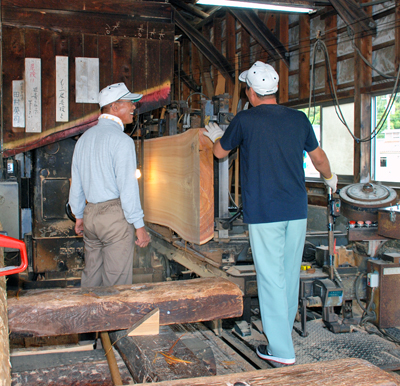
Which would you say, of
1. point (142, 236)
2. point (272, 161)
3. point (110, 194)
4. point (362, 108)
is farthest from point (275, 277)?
point (362, 108)

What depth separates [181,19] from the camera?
9297 millimetres

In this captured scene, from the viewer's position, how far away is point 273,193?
2297mm

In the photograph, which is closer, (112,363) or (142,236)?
(112,363)

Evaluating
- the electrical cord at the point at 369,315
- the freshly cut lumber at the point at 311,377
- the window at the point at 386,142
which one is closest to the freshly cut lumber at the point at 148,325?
the freshly cut lumber at the point at 311,377

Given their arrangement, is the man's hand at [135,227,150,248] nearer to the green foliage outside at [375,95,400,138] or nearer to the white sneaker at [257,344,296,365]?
the white sneaker at [257,344,296,365]

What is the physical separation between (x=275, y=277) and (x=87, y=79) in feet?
9.36

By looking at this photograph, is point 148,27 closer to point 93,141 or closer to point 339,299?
point 93,141

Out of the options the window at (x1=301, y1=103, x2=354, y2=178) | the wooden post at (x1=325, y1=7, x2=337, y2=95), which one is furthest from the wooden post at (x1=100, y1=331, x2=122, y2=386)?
the wooden post at (x1=325, y1=7, x2=337, y2=95)

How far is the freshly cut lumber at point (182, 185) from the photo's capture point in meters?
2.86

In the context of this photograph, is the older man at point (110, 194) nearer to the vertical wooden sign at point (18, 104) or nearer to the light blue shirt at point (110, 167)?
the light blue shirt at point (110, 167)

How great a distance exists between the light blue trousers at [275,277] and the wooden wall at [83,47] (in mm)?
2397

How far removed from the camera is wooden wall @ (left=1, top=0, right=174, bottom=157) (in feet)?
12.8

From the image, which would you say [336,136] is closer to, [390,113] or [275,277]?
[390,113]

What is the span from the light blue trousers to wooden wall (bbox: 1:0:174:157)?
240 cm
